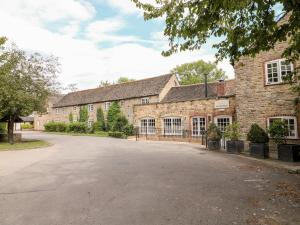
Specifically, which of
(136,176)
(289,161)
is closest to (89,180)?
(136,176)

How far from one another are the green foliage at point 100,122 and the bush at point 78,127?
2013 mm

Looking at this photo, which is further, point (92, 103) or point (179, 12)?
point (92, 103)

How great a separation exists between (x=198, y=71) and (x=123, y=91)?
30229 millimetres

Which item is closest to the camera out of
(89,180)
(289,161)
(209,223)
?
(209,223)

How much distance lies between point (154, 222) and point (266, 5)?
641 cm

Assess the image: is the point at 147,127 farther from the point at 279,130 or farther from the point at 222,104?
the point at 279,130

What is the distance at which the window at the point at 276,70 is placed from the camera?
1460 cm

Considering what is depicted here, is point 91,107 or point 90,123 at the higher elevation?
point 91,107

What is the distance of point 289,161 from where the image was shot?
39.4ft

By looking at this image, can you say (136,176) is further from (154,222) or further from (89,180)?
(154,222)

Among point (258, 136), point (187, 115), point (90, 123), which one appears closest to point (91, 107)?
point (90, 123)

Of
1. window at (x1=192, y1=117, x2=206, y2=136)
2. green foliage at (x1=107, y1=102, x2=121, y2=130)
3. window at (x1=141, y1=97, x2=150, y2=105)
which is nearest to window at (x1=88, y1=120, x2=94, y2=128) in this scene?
green foliage at (x1=107, y1=102, x2=121, y2=130)

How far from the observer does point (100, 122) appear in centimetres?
3675

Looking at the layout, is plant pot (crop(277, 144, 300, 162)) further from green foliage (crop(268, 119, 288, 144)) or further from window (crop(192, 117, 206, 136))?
window (crop(192, 117, 206, 136))
